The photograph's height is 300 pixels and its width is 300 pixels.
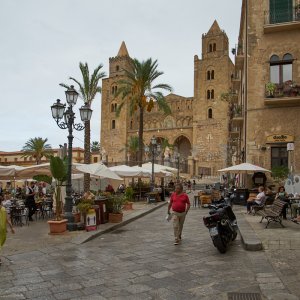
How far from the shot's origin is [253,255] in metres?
7.42

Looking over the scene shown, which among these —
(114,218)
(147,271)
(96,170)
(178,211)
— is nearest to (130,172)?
(96,170)

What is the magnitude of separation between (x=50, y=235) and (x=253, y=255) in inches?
214

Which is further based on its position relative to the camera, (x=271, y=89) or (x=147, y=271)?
(x=271, y=89)

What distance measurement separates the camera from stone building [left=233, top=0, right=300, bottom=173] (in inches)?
782

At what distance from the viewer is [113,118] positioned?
2817 inches

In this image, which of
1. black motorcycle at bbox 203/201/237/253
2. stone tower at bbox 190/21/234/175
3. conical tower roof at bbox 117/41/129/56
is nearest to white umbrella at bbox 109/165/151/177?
black motorcycle at bbox 203/201/237/253

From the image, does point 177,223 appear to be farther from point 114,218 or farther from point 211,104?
point 211,104

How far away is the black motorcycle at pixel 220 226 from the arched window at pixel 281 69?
13.7 m

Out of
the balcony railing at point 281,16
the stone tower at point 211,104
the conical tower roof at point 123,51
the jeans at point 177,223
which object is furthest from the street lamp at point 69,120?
the conical tower roof at point 123,51

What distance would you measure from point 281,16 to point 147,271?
18.2 m

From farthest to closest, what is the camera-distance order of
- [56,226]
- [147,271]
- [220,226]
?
[56,226]
[220,226]
[147,271]

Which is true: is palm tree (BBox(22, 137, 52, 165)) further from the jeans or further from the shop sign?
the jeans

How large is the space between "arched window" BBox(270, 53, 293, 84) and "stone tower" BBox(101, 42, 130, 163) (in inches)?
1924

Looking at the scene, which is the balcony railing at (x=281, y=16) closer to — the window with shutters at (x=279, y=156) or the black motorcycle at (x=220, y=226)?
the window with shutters at (x=279, y=156)
